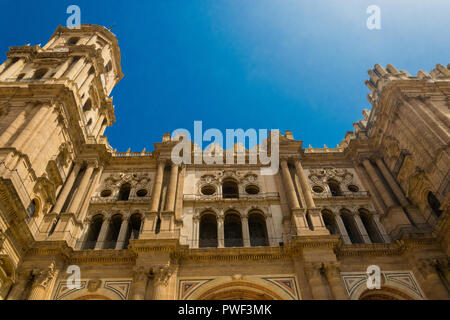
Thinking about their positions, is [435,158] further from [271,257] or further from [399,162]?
[271,257]

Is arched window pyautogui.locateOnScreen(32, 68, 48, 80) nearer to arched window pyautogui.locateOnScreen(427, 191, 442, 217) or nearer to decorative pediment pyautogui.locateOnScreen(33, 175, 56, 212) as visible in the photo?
decorative pediment pyautogui.locateOnScreen(33, 175, 56, 212)

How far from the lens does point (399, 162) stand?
2323 cm

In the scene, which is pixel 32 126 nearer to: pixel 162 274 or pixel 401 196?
pixel 162 274

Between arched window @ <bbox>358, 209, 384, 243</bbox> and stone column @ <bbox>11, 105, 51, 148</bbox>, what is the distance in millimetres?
20118

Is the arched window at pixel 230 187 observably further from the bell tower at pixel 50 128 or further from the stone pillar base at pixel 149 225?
the bell tower at pixel 50 128

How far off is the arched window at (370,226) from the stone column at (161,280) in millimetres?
11999

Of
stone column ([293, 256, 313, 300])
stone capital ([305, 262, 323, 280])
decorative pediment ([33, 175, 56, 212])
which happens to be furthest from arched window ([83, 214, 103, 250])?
stone capital ([305, 262, 323, 280])

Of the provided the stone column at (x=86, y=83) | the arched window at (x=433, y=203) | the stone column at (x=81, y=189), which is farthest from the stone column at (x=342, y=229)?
the stone column at (x=86, y=83)

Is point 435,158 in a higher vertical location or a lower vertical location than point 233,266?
higher

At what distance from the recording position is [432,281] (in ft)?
54.8

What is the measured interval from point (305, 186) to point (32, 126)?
54.6ft
